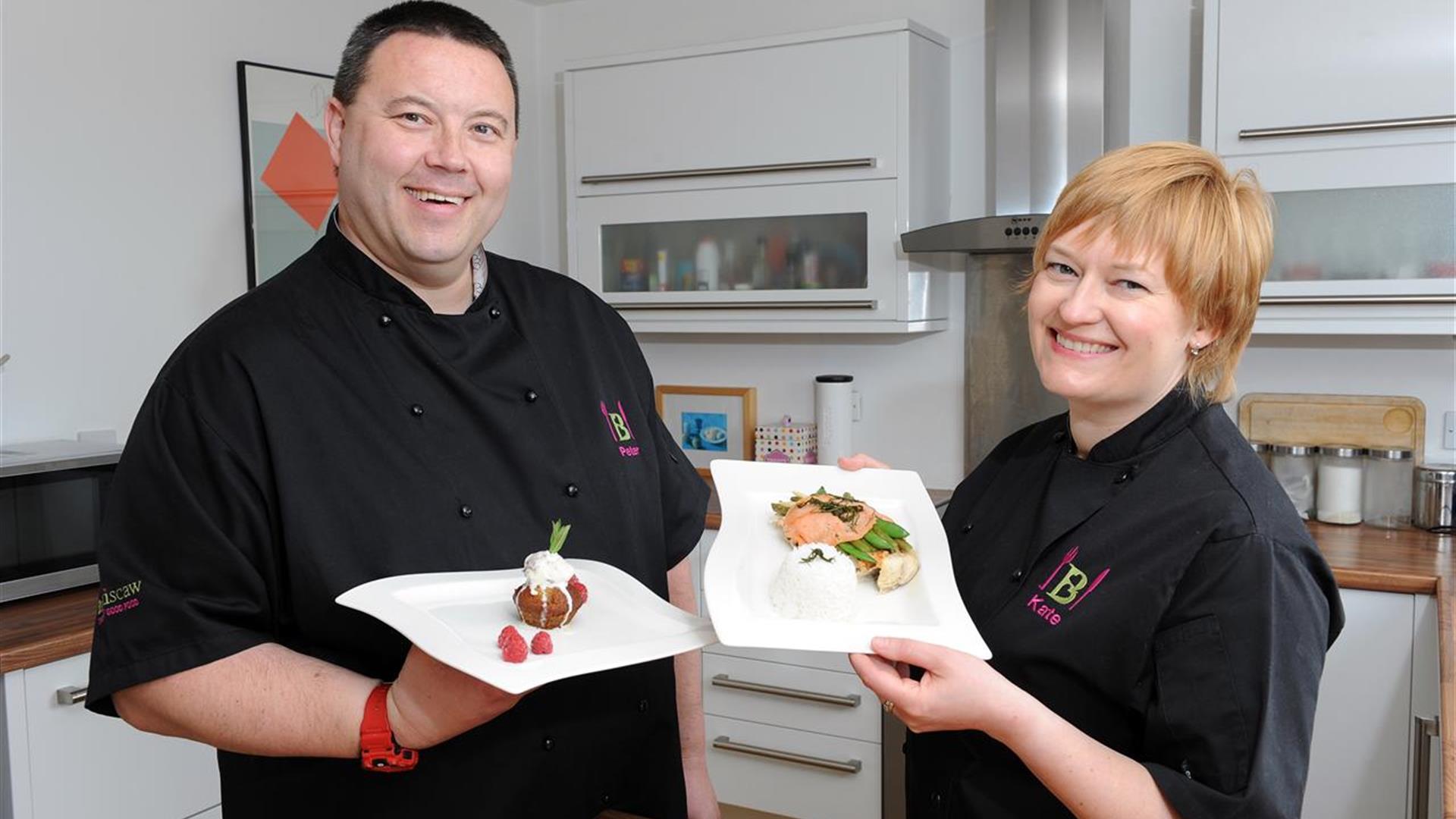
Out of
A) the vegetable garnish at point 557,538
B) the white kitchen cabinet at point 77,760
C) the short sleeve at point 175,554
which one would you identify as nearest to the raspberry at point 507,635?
the vegetable garnish at point 557,538

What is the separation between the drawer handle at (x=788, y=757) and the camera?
317 cm

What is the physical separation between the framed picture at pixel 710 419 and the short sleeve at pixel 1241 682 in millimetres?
2618

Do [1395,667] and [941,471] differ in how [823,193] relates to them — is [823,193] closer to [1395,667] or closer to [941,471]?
[941,471]

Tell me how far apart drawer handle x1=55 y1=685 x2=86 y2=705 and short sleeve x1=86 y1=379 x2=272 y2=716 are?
39.3 inches

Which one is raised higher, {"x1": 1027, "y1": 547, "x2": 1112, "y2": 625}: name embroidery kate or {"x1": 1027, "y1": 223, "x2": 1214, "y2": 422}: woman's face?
{"x1": 1027, "y1": 223, "x2": 1214, "y2": 422}: woman's face

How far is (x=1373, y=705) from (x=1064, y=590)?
1593 millimetres

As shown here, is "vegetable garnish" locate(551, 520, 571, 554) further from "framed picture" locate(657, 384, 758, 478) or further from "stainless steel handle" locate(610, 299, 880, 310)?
"framed picture" locate(657, 384, 758, 478)

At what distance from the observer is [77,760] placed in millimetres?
2215

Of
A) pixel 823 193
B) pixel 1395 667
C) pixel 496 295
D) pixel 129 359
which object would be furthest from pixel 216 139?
pixel 1395 667

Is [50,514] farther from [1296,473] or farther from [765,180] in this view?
[1296,473]

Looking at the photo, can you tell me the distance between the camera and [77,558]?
8.07ft

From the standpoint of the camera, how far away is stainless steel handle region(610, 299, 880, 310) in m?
3.33

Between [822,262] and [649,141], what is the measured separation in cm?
64

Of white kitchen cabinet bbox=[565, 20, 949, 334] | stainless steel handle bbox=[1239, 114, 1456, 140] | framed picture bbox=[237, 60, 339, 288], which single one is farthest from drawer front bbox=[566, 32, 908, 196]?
stainless steel handle bbox=[1239, 114, 1456, 140]
